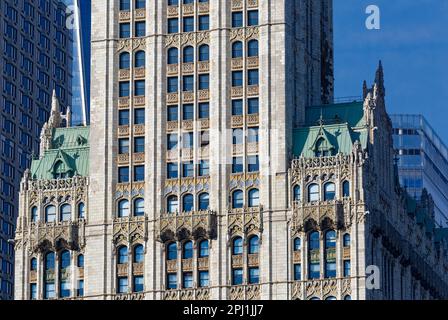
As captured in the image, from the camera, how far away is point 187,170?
162m

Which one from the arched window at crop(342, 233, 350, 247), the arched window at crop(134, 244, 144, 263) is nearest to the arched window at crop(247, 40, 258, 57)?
the arched window at crop(342, 233, 350, 247)

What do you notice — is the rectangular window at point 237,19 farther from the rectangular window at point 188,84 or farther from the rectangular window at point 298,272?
the rectangular window at point 298,272

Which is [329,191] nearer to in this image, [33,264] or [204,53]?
[204,53]

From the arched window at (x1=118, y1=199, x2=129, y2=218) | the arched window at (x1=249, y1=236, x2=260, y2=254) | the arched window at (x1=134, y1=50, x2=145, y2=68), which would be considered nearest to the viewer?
the arched window at (x1=249, y1=236, x2=260, y2=254)

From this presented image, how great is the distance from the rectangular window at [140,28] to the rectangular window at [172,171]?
13328 millimetres

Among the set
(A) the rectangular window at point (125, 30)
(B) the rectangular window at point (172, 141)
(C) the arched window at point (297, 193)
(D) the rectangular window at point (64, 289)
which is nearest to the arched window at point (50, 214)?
(D) the rectangular window at point (64, 289)

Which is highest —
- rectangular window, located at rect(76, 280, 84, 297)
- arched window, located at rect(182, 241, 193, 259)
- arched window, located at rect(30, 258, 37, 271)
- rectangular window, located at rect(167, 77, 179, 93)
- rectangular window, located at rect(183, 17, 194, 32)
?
rectangular window, located at rect(183, 17, 194, 32)

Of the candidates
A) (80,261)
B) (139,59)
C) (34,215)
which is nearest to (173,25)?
(139,59)

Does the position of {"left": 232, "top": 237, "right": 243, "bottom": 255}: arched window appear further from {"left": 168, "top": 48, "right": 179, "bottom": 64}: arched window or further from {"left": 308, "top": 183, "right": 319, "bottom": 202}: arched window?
{"left": 168, "top": 48, "right": 179, "bottom": 64}: arched window

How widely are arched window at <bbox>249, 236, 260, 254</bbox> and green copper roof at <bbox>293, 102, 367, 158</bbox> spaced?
8.71 m

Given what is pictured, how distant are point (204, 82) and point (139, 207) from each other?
1267 cm

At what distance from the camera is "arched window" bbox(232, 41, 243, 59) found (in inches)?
6442
